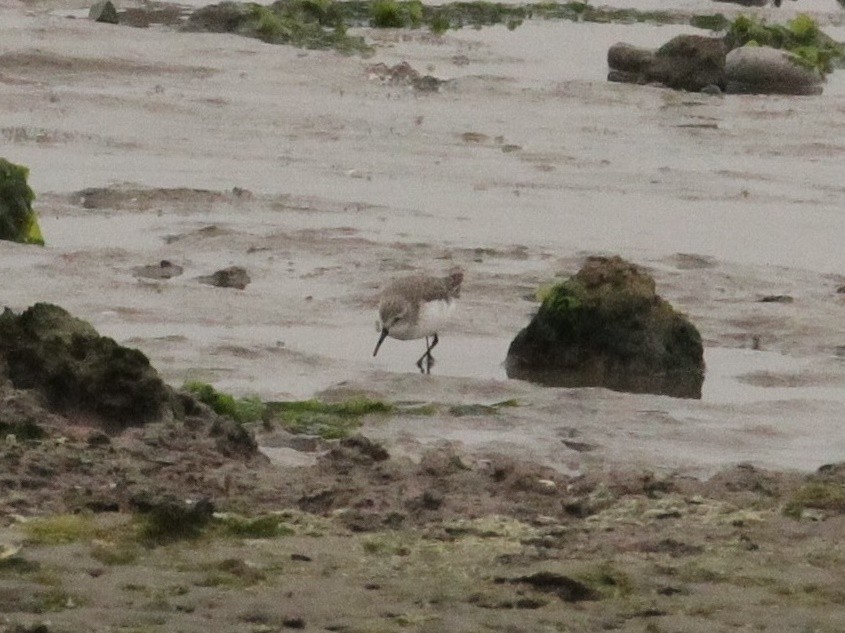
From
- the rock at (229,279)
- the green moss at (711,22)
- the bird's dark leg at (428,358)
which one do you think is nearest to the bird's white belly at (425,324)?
the bird's dark leg at (428,358)

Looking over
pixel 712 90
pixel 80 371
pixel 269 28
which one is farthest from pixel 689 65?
pixel 80 371

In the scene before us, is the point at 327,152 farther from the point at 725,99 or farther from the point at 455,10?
the point at 455,10

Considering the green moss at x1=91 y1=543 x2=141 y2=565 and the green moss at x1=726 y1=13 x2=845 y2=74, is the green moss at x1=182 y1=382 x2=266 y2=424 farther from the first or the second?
the green moss at x1=726 y1=13 x2=845 y2=74

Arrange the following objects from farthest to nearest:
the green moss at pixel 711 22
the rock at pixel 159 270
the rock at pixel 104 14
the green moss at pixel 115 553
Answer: the green moss at pixel 711 22, the rock at pixel 104 14, the rock at pixel 159 270, the green moss at pixel 115 553

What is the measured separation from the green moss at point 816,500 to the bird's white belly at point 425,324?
3.68 meters

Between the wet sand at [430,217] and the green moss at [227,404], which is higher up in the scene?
the green moss at [227,404]

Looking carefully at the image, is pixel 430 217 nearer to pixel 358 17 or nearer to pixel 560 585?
pixel 560 585

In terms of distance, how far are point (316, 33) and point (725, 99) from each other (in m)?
6.25

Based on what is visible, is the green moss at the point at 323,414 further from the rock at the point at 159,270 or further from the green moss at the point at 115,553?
the rock at the point at 159,270

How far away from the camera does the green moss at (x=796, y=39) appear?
27.0 m

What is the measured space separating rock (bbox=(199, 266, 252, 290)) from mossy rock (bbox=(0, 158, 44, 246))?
1270 mm

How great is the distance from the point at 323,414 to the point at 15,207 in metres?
4.31

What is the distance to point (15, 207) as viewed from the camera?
13578mm

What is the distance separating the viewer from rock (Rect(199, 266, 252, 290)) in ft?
42.8
